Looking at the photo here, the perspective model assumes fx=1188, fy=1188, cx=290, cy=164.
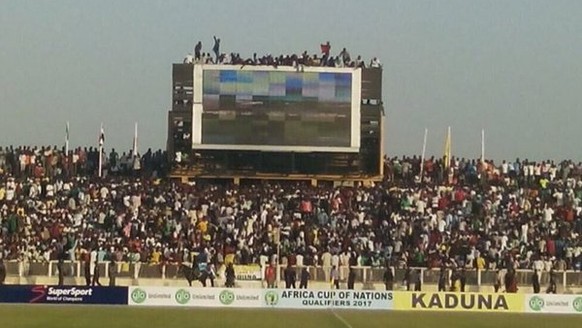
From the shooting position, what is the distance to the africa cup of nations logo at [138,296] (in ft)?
146

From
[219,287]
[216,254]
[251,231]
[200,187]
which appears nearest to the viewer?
[219,287]

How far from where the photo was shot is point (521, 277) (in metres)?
49.5

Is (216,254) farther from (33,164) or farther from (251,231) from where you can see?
(33,164)

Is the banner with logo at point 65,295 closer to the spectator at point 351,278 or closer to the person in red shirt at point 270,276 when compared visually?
the person in red shirt at point 270,276

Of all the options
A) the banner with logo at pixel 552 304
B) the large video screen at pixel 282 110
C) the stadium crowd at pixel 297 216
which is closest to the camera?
the banner with logo at pixel 552 304

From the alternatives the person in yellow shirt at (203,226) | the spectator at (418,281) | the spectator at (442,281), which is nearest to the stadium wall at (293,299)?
the spectator at (442,281)

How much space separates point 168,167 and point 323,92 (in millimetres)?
9108

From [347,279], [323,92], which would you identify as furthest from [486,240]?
[323,92]

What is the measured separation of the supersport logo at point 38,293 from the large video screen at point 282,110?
59.1 feet

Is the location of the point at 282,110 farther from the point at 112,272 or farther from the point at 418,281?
the point at 112,272

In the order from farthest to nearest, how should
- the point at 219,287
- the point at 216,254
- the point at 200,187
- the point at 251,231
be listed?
the point at 200,187
the point at 251,231
the point at 216,254
the point at 219,287

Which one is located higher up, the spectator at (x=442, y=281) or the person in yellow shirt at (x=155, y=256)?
the person in yellow shirt at (x=155, y=256)

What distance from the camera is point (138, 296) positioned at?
44.4 metres

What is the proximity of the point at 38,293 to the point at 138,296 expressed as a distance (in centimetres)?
370
